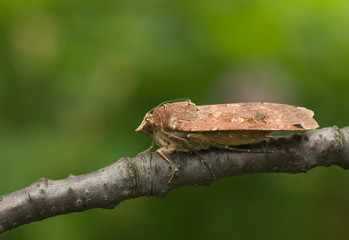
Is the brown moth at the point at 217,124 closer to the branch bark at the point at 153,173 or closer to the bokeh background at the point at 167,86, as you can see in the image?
the branch bark at the point at 153,173

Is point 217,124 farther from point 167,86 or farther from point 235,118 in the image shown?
point 167,86

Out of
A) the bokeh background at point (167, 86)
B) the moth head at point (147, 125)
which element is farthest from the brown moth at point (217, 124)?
the bokeh background at point (167, 86)

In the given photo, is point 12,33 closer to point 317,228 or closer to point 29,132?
point 29,132

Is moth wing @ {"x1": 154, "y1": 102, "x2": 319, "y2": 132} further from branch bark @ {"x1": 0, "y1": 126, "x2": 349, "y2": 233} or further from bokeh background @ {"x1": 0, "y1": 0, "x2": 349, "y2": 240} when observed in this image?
bokeh background @ {"x1": 0, "y1": 0, "x2": 349, "y2": 240}

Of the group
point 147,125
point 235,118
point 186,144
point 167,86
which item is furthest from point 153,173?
point 167,86

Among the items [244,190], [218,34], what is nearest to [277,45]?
[218,34]

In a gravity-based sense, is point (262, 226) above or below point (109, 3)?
below

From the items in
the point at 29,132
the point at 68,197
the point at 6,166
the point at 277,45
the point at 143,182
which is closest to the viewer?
the point at 68,197
